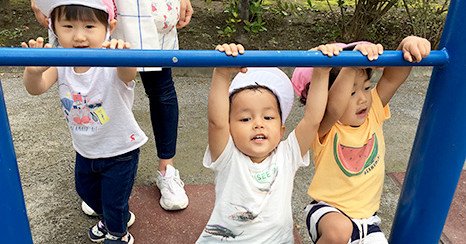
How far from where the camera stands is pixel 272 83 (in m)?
1.56

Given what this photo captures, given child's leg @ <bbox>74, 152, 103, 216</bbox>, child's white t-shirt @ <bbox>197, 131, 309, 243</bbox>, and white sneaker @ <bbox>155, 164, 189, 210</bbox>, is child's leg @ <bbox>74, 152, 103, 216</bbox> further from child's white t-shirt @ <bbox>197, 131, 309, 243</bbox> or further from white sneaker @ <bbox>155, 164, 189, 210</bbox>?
child's white t-shirt @ <bbox>197, 131, 309, 243</bbox>

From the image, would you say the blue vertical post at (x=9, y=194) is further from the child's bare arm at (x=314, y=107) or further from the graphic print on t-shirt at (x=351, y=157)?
the graphic print on t-shirt at (x=351, y=157)

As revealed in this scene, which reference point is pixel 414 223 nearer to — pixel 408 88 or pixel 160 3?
pixel 160 3

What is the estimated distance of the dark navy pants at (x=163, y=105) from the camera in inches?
84.4

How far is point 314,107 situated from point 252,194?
14.2 inches

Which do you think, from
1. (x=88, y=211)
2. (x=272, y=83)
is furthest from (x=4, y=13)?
(x=272, y=83)

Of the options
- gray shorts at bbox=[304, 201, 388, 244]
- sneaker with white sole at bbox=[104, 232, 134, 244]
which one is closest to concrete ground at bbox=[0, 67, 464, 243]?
sneaker with white sole at bbox=[104, 232, 134, 244]

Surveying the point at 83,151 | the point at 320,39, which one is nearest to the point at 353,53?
the point at 83,151

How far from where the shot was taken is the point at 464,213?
2385 millimetres

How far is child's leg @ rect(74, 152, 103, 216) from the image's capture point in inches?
73.4

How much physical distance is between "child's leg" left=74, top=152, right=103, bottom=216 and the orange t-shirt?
892 mm

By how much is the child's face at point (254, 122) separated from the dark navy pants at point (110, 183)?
554 mm

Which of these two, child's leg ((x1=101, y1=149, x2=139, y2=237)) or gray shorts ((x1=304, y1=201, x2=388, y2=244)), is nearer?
gray shorts ((x1=304, y1=201, x2=388, y2=244))

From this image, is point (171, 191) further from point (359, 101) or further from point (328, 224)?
point (359, 101)
